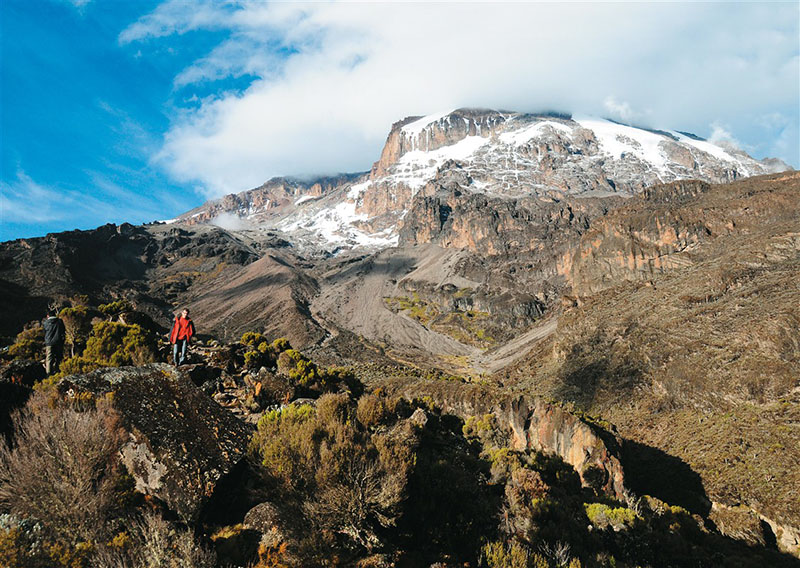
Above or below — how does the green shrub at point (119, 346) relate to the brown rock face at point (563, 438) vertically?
above

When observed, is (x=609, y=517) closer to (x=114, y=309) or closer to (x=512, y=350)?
(x=114, y=309)

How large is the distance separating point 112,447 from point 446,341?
154484 millimetres

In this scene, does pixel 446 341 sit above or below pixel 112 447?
above

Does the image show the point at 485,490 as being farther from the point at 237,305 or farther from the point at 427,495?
Result: the point at 237,305

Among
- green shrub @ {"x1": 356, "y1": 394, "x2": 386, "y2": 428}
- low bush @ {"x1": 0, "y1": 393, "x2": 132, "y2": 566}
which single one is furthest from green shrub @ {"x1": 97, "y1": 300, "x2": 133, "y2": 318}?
low bush @ {"x1": 0, "y1": 393, "x2": 132, "y2": 566}

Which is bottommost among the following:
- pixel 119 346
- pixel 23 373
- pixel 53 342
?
pixel 23 373

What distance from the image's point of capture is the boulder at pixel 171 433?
691 cm

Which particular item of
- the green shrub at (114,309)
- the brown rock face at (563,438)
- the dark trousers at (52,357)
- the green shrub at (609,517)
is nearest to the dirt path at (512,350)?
the brown rock face at (563,438)

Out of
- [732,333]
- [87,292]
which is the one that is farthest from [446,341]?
[87,292]

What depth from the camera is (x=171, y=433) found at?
7781 millimetres

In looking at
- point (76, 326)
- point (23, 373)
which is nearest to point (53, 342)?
point (23, 373)

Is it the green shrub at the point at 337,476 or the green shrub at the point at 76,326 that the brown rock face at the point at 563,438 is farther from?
the green shrub at the point at 76,326

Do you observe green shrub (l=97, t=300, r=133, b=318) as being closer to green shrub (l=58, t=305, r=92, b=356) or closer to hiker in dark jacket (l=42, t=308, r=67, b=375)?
green shrub (l=58, t=305, r=92, b=356)

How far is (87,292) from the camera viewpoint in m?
159
